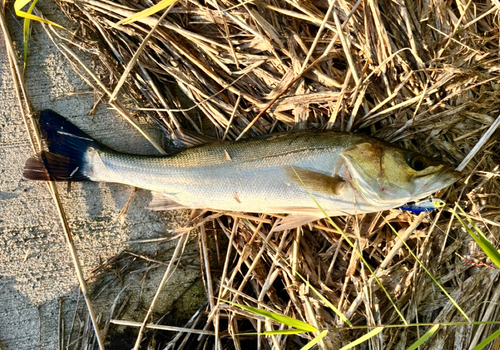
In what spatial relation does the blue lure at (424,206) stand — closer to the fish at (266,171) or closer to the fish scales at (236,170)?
the fish at (266,171)

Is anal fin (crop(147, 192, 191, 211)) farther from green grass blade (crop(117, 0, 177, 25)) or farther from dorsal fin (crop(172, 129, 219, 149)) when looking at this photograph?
green grass blade (crop(117, 0, 177, 25))

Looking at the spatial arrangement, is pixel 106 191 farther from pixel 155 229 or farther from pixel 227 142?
pixel 227 142

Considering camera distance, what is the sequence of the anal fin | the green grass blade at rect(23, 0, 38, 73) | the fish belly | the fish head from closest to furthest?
the fish head < the fish belly < the green grass blade at rect(23, 0, 38, 73) < the anal fin

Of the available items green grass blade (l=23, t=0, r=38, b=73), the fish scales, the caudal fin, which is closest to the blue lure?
the fish scales

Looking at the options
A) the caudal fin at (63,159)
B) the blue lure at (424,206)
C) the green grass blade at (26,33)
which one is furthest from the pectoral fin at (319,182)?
the green grass blade at (26,33)

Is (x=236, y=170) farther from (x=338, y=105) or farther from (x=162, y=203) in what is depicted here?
(x=338, y=105)

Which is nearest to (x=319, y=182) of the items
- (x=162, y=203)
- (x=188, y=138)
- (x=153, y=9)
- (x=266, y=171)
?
(x=266, y=171)
